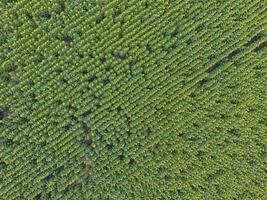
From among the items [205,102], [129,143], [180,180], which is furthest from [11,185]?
[205,102]

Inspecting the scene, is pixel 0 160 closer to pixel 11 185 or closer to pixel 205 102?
pixel 11 185

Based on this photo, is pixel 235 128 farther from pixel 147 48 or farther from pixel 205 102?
pixel 147 48

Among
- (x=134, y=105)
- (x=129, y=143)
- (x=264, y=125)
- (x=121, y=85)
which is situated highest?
(x=121, y=85)

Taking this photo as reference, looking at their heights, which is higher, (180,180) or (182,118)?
(182,118)

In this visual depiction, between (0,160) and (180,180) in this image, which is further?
(180,180)

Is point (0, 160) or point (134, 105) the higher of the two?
point (0, 160)

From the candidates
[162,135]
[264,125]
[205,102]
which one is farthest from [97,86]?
[264,125]
